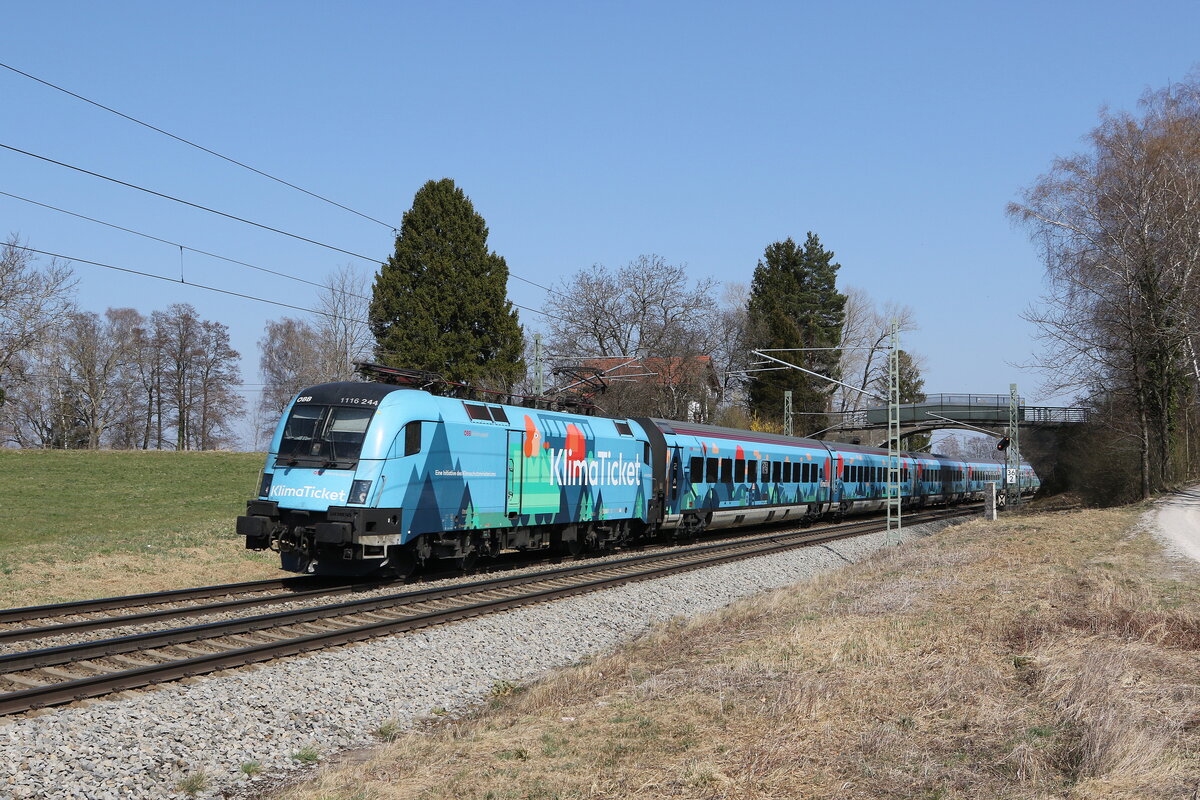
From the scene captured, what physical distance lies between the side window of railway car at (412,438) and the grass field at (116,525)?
5197mm

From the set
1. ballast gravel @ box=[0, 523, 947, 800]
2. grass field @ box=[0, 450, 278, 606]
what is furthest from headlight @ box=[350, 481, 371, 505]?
grass field @ box=[0, 450, 278, 606]

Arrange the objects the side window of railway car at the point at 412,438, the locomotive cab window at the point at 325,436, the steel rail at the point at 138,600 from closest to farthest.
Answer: the steel rail at the point at 138,600 → the locomotive cab window at the point at 325,436 → the side window of railway car at the point at 412,438

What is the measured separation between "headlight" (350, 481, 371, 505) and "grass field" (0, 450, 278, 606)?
15.6 feet

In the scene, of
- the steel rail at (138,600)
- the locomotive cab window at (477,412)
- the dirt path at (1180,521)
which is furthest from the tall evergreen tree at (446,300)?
the steel rail at (138,600)

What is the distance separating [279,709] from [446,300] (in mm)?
39788

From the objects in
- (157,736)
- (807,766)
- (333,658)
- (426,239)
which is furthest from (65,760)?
(426,239)

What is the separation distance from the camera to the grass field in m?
17.0

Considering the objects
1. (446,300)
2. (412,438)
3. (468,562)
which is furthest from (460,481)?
(446,300)

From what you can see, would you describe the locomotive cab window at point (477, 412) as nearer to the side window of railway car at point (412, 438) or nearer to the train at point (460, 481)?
the train at point (460, 481)

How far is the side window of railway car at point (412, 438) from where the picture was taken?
1531 centimetres

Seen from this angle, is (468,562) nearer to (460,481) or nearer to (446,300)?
(460,481)

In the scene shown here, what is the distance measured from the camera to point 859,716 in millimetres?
7531

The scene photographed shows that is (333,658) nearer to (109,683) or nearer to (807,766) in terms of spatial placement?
(109,683)

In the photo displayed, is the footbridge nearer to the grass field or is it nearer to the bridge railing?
the bridge railing
